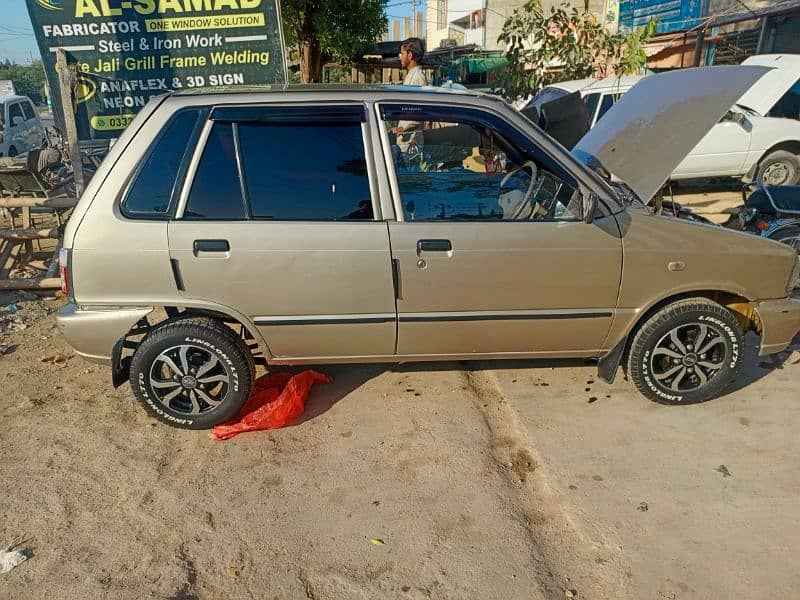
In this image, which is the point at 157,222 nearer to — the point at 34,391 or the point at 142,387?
the point at 142,387

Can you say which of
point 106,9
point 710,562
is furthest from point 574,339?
point 106,9

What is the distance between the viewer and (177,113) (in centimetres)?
304

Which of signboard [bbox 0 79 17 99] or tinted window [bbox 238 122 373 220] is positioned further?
signboard [bbox 0 79 17 99]

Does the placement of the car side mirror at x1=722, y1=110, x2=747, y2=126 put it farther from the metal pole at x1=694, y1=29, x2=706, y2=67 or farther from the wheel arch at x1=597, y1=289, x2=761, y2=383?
the metal pole at x1=694, y1=29, x2=706, y2=67

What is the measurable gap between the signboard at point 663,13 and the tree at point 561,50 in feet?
20.6

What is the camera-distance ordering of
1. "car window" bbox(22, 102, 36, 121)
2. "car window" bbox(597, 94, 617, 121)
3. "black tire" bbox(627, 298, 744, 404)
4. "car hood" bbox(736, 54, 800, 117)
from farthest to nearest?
"car window" bbox(22, 102, 36, 121) < "car window" bbox(597, 94, 617, 121) < "car hood" bbox(736, 54, 800, 117) < "black tire" bbox(627, 298, 744, 404)

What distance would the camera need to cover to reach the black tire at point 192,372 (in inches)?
126

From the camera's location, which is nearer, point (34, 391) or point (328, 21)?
point (34, 391)

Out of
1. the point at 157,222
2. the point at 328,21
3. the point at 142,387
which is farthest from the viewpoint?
the point at 328,21

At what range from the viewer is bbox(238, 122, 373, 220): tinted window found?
121 inches

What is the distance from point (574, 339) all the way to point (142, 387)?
2.57 m

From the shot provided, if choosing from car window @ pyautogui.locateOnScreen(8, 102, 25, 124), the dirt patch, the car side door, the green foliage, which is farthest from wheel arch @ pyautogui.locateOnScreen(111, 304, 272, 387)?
the green foliage

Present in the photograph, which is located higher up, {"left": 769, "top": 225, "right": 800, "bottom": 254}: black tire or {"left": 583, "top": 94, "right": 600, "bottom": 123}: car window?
{"left": 583, "top": 94, "right": 600, "bottom": 123}: car window

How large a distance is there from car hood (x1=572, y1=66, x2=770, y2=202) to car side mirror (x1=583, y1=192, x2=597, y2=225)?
49cm
